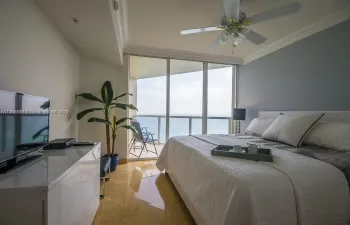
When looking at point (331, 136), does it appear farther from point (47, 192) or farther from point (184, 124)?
point (184, 124)

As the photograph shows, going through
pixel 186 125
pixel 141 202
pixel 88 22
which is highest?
pixel 88 22

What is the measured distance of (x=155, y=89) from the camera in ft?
13.4

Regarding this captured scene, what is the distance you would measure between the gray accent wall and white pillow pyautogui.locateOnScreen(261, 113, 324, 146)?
53 cm

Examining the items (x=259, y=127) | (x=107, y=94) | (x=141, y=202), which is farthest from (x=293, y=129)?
(x=107, y=94)

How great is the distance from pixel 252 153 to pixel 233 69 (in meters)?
3.52

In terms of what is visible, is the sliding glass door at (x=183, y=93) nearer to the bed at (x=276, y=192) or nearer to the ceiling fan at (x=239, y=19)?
the ceiling fan at (x=239, y=19)

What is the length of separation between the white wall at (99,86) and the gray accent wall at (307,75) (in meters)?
2.88

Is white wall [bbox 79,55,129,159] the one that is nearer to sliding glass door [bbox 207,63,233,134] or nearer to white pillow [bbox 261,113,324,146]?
sliding glass door [bbox 207,63,233,134]

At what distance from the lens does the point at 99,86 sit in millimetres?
3428

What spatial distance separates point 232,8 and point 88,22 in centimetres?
160

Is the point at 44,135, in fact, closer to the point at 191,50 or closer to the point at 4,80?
the point at 4,80

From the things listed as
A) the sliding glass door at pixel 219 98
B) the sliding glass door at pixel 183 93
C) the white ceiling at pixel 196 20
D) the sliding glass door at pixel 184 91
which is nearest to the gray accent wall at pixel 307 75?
the white ceiling at pixel 196 20

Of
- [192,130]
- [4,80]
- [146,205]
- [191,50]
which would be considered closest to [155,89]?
[191,50]

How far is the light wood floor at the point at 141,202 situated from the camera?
174 centimetres
